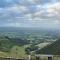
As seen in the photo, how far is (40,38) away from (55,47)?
418 mm

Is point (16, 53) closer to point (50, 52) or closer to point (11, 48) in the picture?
point (11, 48)

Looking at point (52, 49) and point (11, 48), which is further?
point (11, 48)

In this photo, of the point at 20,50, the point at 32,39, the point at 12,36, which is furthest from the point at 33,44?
the point at 12,36

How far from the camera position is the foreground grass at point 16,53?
10.5 ft

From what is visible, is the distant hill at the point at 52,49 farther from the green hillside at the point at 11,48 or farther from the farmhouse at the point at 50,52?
the green hillside at the point at 11,48

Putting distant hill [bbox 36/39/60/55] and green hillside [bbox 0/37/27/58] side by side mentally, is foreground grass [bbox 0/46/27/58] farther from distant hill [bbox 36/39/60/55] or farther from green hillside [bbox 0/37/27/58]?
distant hill [bbox 36/39/60/55]

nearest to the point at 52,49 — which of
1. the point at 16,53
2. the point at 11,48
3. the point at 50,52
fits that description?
the point at 50,52

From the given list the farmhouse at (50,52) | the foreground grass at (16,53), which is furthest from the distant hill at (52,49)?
the foreground grass at (16,53)

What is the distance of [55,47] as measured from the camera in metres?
3.17

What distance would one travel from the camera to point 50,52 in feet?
10.5

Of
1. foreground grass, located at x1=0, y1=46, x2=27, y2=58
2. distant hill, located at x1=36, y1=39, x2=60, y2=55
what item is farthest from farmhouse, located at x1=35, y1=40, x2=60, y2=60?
foreground grass, located at x1=0, y1=46, x2=27, y2=58

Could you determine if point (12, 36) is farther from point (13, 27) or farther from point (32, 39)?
point (32, 39)

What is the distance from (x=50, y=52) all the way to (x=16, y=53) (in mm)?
800

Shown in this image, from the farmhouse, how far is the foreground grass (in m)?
0.33
